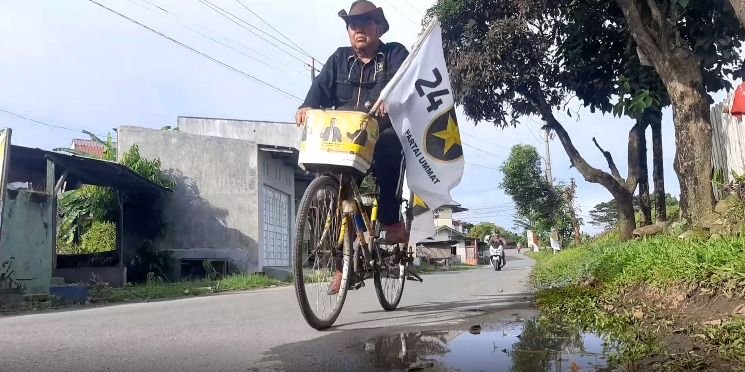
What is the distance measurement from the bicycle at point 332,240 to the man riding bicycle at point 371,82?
186mm

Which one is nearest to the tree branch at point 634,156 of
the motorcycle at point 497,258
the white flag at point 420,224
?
the white flag at point 420,224

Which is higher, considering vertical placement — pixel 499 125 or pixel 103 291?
pixel 499 125

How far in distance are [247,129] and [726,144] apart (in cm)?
2327

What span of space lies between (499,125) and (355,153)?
11.1 metres

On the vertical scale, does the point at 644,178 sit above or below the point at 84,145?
below

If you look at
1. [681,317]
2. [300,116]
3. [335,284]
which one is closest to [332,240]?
[335,284]

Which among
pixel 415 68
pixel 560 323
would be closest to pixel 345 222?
pixel 415 68

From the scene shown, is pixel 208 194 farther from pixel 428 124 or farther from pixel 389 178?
pixel 428 124

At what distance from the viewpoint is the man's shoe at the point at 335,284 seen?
13.4 feet

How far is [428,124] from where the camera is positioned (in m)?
4.35

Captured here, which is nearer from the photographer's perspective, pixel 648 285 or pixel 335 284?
pixel 335 284

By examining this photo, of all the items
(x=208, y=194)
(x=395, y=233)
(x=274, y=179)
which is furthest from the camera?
(x=274, y=179)

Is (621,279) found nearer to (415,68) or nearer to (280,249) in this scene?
(415,68)

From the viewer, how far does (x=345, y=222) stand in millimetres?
4164
